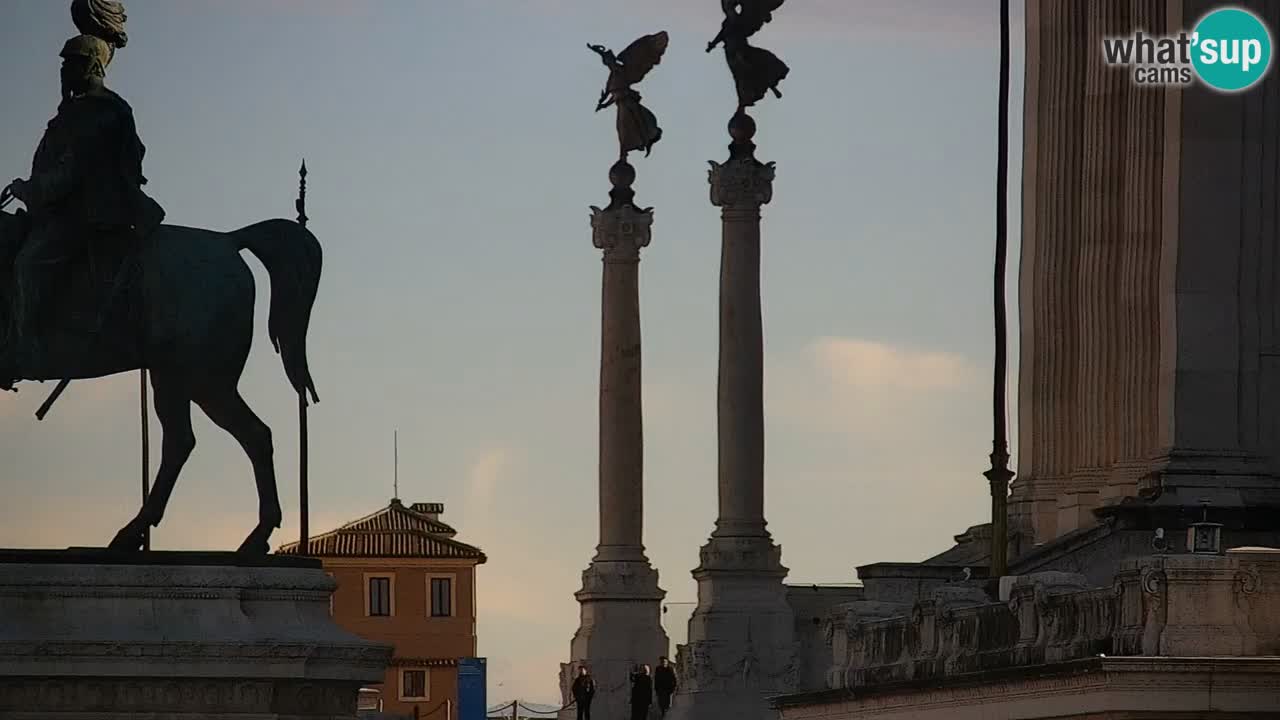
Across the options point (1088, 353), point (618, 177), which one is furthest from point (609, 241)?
point (1088, 353)

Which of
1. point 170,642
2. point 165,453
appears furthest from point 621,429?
point 170,642

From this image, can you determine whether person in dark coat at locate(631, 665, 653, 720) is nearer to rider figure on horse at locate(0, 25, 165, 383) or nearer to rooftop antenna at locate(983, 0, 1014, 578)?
rooftop antenna at locate(983, 0, 1014, 578)

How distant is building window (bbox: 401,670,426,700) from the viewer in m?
121

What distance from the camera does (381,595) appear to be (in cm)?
→ 12575

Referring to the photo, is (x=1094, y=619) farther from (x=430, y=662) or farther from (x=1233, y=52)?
→ (x=430, y=662)

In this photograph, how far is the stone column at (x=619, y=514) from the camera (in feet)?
279

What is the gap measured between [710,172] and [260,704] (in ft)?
169

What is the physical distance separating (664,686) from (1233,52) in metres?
32.4

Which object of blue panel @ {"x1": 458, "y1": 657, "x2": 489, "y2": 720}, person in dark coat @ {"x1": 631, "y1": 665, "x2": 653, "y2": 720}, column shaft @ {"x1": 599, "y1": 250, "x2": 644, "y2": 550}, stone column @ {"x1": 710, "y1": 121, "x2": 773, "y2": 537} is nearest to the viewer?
blue panel @ {"x1": 458, "y1": 657, "x2": 489, "y2": 720}

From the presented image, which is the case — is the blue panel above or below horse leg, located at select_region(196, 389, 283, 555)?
below

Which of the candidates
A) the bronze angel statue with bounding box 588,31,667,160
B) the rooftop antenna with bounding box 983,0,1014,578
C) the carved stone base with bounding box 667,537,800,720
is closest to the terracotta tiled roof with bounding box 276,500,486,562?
the bronze angel statue with bounding box 588,31,667,160

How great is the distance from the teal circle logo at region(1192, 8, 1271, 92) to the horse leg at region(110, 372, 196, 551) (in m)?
20.2

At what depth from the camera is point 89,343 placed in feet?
112

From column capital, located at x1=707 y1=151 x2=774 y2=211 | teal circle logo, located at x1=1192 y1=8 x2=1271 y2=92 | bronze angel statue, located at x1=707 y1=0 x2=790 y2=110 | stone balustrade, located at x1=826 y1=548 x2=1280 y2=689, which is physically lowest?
stone balustrade, located at x1=826 y1=548 x2=1280 y2=689
